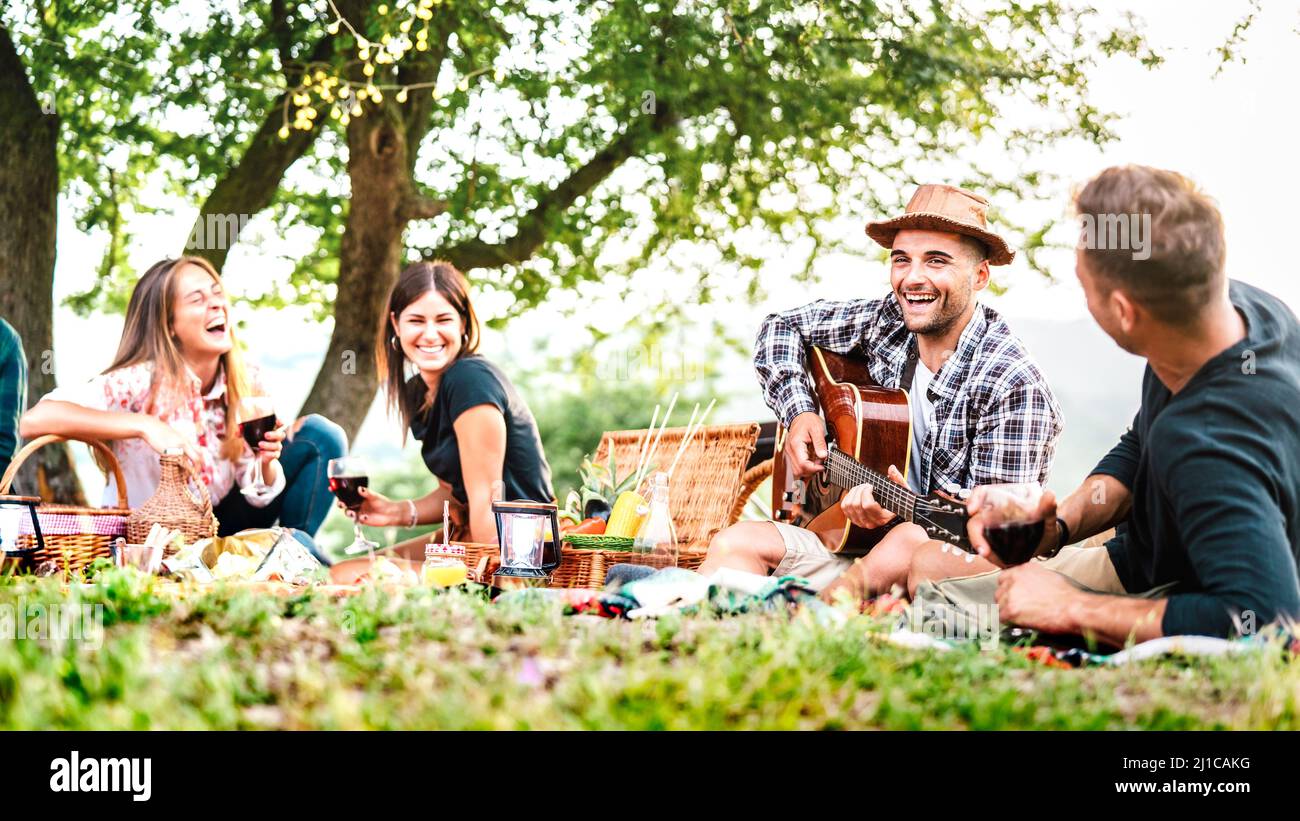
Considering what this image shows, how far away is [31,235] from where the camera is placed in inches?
339

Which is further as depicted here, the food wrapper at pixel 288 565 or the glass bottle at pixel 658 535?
the glass bottle at pixel 658 535

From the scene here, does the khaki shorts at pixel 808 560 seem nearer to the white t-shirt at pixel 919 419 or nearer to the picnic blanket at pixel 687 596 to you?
the white t-shirt at pixel 919 419

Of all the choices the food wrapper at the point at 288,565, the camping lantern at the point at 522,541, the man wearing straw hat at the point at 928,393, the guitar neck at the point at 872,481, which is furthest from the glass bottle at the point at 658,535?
the food wrapper at the point at 288,565

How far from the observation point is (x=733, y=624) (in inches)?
122

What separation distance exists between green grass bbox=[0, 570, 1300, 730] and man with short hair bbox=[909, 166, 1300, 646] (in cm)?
25

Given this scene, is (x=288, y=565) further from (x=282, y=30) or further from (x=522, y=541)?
(x=282, y=30)

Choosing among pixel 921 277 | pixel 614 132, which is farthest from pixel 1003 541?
pixel 614 132

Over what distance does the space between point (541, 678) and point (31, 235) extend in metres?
7.68

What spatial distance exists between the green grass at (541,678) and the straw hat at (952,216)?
2201mm

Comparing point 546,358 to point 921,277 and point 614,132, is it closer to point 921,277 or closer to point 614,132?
point 614,132

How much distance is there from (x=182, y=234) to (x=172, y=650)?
27.1 ft

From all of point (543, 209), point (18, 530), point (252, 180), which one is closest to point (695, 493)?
point (18, 530)

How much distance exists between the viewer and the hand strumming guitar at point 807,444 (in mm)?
4922
